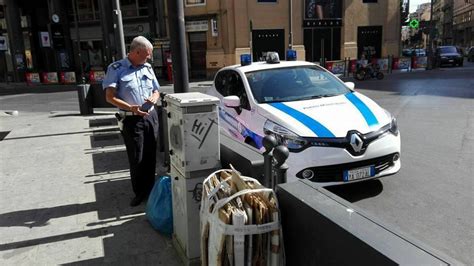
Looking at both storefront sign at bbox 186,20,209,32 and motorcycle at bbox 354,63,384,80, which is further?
storefront sign at bbox 186,20,209,32

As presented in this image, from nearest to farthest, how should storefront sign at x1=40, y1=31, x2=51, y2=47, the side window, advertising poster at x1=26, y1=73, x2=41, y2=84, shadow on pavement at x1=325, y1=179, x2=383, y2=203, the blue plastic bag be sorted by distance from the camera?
the blue plastic bag < shadow on pavement at x1=325, y1=179, x2=383, y2=203 < the side window < advertising poster at x1=26, y1=73, x2=41, y2=84 < storefront sign at x1=40, y1=31, x2=51, y2=47

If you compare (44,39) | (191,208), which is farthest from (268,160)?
(44,39)

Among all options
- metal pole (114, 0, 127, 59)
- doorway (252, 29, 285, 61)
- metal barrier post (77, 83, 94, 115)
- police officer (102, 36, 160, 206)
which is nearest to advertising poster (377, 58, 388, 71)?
doorway (252, 29, 285, 61)

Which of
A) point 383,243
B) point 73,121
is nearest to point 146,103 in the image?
point 383,243

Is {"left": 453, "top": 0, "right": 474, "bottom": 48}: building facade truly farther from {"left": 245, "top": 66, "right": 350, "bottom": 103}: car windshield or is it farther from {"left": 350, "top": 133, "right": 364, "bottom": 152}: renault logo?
{"left": 350, "top": 133, "right": 364, "bottom": 152}: renault logo

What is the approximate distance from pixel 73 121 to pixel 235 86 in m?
6.69

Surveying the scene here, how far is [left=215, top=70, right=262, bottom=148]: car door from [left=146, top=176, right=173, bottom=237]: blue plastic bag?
150cm

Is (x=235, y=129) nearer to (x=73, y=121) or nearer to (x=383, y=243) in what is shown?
(x=383, y=243)

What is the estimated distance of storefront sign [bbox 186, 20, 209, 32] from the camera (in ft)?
93.5

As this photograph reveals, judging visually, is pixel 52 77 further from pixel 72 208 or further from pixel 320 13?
pixel 72 208

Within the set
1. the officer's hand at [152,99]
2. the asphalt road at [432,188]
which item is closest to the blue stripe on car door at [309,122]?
the asphalt road at [432,188]

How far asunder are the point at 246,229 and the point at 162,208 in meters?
1.89

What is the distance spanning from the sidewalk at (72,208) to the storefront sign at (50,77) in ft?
66.9

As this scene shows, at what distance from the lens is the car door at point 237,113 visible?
17.6 feet
